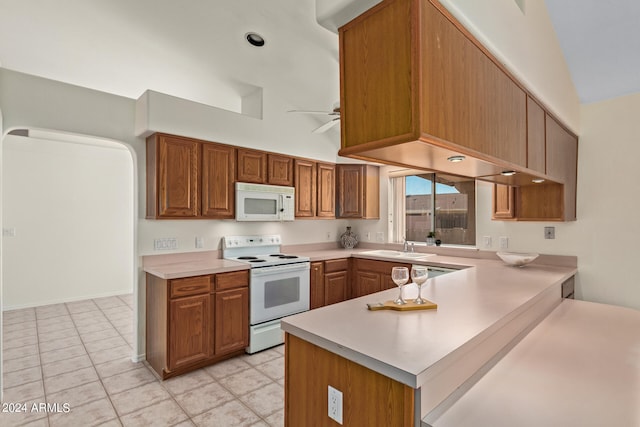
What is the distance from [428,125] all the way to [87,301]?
6130mm

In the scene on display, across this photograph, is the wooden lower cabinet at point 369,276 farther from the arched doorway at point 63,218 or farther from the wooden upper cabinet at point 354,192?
the arched doorway at point 63,218

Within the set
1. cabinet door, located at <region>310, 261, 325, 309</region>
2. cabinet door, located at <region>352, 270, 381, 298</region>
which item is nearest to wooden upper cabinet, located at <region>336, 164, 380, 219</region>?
cabinet door, located at <region>352, 270, 381, 298</region>

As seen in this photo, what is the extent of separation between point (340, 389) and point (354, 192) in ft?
11.9

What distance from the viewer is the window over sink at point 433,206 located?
4.06 metres

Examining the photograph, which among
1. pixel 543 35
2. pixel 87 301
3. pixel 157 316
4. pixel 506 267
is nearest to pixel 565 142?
pixel 543 35

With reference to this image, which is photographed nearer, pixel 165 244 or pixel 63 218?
pixel 165 244

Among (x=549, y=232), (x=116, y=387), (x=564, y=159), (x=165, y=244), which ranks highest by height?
(x=564, y=159)

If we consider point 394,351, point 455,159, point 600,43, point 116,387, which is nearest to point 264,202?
point 116,387

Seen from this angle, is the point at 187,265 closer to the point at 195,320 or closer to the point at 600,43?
the point at 195,320

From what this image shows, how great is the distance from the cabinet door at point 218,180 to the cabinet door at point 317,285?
1.19 metres

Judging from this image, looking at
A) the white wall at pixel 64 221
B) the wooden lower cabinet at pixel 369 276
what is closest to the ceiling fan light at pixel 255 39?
the wooden lower cabinet at pixel 369 276

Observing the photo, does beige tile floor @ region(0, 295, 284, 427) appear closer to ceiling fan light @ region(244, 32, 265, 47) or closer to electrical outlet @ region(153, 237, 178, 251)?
electrical outlet @ region(153, 237, 178, 251)

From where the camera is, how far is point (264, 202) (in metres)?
3.78

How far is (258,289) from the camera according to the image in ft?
10.8
